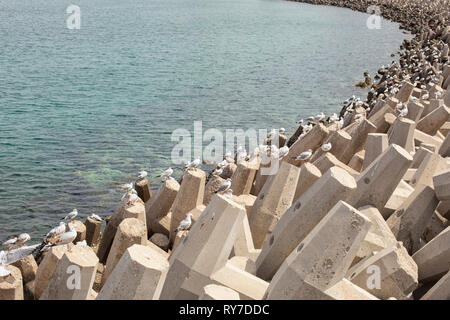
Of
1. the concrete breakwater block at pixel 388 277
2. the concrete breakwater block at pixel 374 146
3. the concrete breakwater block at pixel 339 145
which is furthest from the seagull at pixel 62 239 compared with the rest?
the concrete breakwater block at pixel 339 145

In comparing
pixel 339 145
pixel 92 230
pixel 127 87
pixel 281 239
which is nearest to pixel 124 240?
pixel 281 239

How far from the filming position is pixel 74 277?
4.35m

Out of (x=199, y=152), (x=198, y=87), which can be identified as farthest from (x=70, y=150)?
(x=198, y=87)

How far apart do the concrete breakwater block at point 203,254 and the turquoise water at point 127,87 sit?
7.06 m

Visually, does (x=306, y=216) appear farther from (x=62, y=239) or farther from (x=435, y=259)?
(x=62, y=239)

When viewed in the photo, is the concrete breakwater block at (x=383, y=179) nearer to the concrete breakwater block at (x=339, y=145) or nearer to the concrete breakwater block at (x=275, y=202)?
the concrete breakwater block at (x=275, y=202)

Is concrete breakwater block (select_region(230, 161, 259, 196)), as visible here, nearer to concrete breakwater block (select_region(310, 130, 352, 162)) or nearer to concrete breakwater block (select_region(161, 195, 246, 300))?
concrete breakwater block (select_region(310, 130, 352, 162))

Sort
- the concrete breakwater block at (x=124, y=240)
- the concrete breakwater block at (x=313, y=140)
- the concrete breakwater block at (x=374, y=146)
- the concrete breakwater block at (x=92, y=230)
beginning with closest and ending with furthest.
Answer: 1. the concrete breakwater block at (x=124, y=240)
2. the concrete breakwater block at (x=374, y=146)
3. the concrete breakwater block at (x=92, y=230)
4. the concrete breakwater block at (x=313, y=140)

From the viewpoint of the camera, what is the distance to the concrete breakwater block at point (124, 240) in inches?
235

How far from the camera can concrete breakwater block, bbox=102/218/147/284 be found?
235 inches
